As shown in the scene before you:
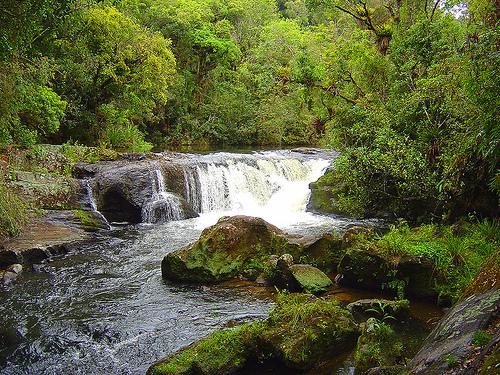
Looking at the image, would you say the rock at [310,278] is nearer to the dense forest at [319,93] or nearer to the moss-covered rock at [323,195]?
the dense forest at [319,93]

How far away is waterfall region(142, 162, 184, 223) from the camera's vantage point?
14.9 m

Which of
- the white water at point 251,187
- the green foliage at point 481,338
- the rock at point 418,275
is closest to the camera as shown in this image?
the green foliage at point 481,338

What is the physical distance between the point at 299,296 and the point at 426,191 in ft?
18.4

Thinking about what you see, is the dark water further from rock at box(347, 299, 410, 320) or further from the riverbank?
rock at box(347, 299, 410, 320)

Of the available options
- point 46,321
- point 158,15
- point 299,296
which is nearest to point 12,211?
point 46,321

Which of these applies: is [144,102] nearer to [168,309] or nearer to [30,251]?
[30,251]

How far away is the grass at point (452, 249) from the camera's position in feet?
22.7

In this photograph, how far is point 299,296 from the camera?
244 inches

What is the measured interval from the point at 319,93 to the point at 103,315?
13460 millimetres

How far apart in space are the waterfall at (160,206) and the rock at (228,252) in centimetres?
582

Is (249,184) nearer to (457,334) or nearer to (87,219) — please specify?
(87,219)

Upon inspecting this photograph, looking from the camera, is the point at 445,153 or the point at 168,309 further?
the point at 445,153

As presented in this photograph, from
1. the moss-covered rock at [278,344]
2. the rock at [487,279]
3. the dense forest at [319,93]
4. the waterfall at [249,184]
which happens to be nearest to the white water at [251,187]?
the waterfall at [249,184]

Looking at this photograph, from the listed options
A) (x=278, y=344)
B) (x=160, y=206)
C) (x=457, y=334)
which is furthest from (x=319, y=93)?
(x=457, y=334)
